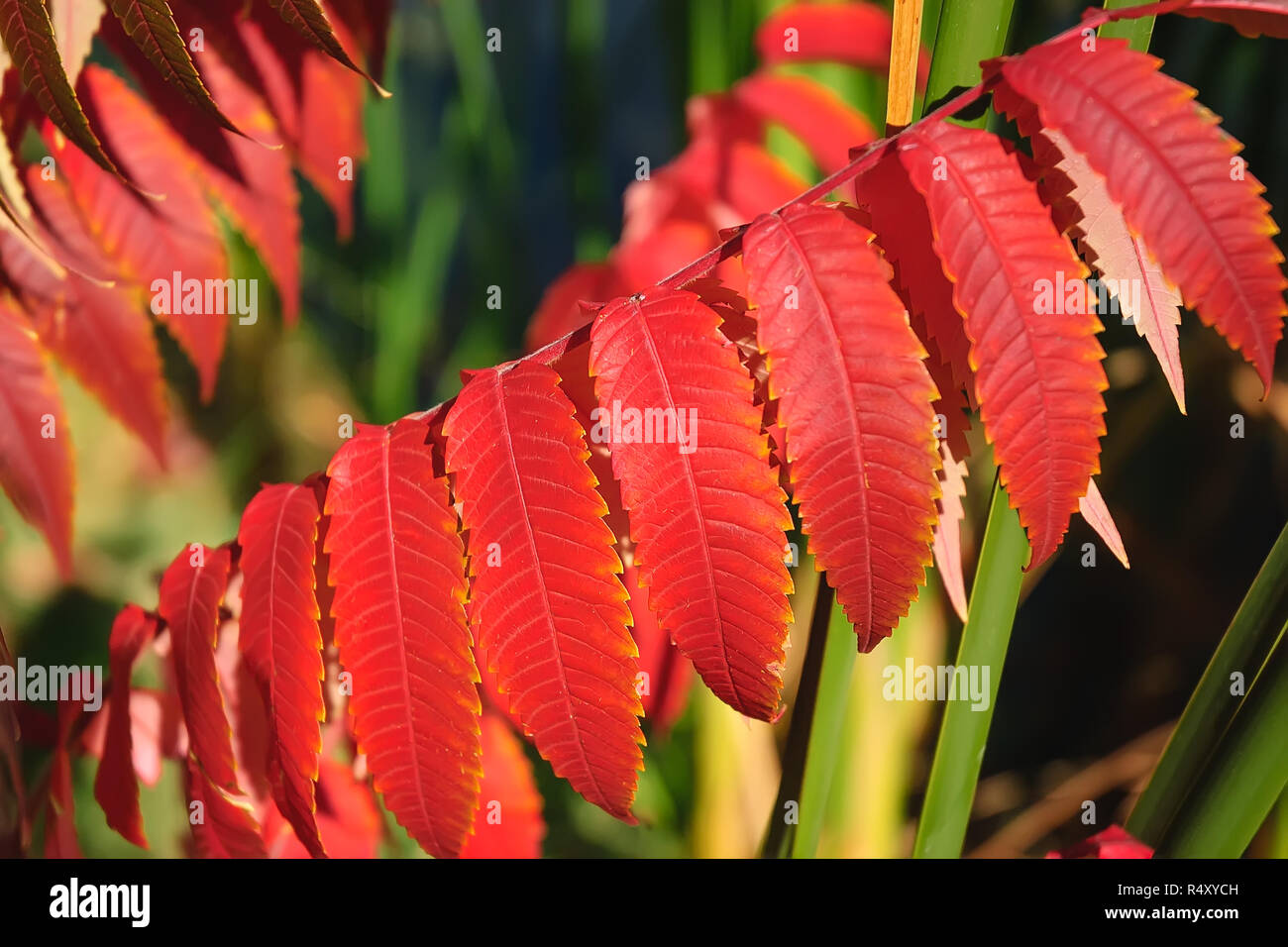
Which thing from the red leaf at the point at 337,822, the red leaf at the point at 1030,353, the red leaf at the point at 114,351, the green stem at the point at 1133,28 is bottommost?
the red leaf at the point at 337,822

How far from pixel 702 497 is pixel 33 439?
0.94ft

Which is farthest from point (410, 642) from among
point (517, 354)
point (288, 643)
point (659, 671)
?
point (517, 354)

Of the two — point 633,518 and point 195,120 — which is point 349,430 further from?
point 633,518

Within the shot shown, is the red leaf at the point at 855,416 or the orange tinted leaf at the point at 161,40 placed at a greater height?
the orange tinted leaf at the point at 161,40

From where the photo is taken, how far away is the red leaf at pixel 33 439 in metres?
0.34

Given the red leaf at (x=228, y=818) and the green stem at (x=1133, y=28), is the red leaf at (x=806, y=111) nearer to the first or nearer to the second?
the green stem at (x=1133, y=28)

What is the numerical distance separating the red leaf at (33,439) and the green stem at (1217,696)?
17.8 inches

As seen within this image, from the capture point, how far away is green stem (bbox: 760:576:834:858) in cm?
35

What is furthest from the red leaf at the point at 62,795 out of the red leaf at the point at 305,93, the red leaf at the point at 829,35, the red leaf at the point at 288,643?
the red leaf at the point at 829,35

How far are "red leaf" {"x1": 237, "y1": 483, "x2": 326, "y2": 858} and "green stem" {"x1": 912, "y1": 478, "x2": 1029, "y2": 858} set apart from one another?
9.7 inches

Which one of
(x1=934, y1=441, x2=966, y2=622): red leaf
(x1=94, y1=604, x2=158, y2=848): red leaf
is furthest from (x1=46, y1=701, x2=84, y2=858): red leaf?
(x1=934, y1=441, x2=966, y2=622): red leaf

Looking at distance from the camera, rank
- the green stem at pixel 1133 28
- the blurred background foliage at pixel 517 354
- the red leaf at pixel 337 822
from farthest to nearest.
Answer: the blurred background foliage at pixel 517 354
the red leaf at pixel 337 822
the green stem at pixel 1133 28
